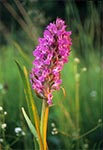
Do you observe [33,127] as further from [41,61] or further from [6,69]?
[6,69]

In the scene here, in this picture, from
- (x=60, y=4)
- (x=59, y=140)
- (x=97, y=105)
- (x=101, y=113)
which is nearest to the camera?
(x=59, y=140)

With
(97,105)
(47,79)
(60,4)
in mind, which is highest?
(60,4)

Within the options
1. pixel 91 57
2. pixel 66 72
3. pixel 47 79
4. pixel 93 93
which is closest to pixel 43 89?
pixel 47 79

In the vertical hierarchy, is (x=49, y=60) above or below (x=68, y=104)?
below

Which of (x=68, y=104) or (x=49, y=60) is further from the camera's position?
(x=68, y=104)

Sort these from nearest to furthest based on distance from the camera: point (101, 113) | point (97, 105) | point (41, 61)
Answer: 1. point (41, 61)
2. point (101, 113)
3. point (97, 105)

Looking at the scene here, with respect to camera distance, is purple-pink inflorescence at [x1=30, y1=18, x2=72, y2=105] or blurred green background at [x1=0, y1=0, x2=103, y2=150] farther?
blurred green background at [x1=0, y1=0, x2=103, y2=150]

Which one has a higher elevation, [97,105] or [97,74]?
[97,74]

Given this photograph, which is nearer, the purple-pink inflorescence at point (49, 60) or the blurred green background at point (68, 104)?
the purple-pink inflorescence at point (49, 60)
